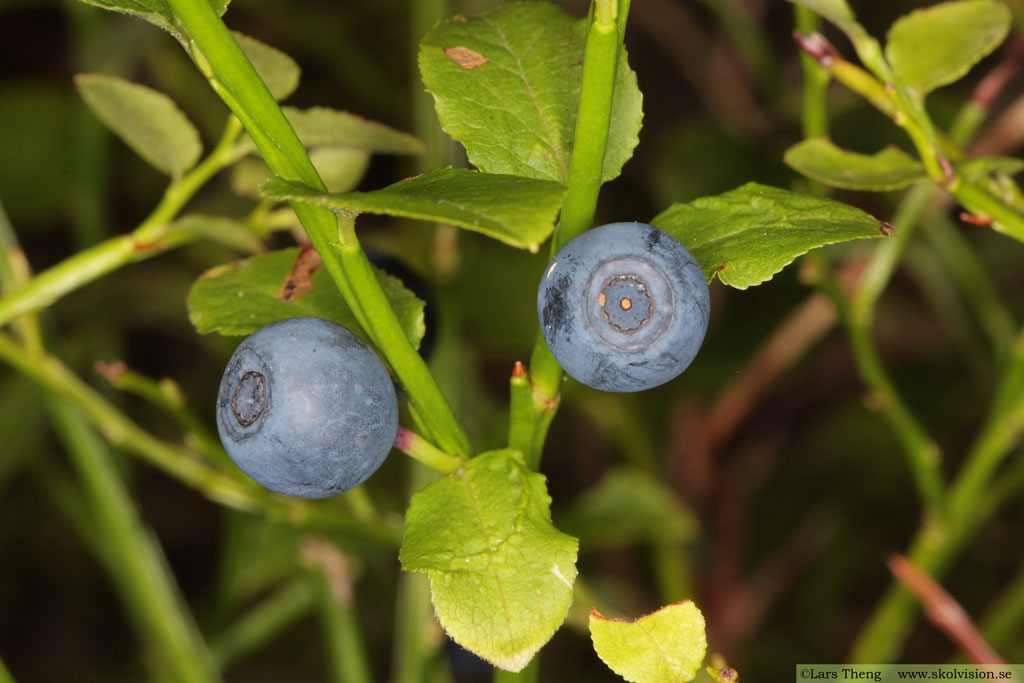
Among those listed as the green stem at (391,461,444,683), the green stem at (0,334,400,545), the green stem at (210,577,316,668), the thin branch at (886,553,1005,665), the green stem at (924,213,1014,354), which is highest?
the green stem at (0,334,400,545)

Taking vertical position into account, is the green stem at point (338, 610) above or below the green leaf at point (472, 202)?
below

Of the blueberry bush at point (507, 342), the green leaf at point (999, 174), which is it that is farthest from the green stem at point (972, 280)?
the green leaf at point (999, 174)

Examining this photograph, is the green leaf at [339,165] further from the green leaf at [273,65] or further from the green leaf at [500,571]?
the green leaf at [500,571]

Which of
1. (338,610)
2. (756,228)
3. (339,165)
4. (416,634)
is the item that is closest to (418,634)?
(416,634)

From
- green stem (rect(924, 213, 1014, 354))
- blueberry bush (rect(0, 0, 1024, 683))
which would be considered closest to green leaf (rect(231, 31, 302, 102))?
blueberry bush (rect(0, 0, 1024, 683))

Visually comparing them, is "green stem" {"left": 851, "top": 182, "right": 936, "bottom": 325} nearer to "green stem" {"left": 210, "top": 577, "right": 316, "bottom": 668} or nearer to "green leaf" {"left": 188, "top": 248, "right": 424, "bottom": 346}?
"green leaf" {"left": 188, "top": 248, "right": 424, "bottom": 346}

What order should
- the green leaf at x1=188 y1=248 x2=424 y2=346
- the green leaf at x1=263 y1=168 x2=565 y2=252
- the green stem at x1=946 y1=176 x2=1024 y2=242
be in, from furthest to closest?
1. the green stem at x1=946 y1=176 x2=1024 y2=242
2. the green leaf at x1=188 y1=248 x2=424 y2=346
3. the green leaf at x1=263 y1=168 x2=565 y2=252

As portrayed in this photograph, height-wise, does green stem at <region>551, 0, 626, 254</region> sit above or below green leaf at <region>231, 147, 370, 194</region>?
above
